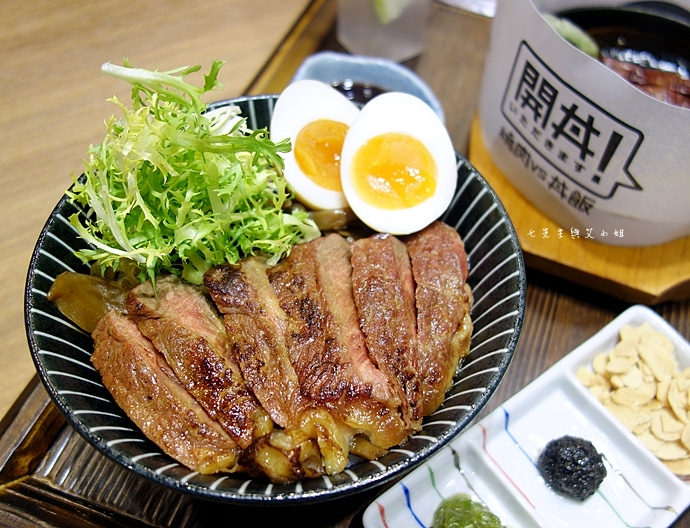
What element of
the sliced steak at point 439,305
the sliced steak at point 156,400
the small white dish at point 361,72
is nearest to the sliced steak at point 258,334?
the sliced steak at point 156,400

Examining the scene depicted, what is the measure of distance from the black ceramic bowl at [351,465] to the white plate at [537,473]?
360 mm

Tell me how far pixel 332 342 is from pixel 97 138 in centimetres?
157

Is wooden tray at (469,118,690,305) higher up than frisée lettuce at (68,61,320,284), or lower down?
lower down

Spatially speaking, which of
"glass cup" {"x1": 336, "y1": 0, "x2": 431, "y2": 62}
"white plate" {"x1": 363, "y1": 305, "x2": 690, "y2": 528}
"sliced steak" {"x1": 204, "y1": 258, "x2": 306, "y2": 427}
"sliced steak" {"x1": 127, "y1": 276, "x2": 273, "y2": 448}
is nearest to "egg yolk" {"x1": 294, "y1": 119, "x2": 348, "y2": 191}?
"sliced steak" {"x1": 204, "y1": 258, "x2": 306, "y2": 427}

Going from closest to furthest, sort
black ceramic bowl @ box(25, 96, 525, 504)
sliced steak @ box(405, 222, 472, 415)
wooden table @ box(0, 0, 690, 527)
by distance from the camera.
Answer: black ceramic bowl @ box(25, 96, 525, 504)
sliced steak @ box(405, 222, 472, 415)
wooden table @ box(0, 0, 690, 527)

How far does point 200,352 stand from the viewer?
1.42m

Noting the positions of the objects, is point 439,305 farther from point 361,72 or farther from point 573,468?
point 361,72

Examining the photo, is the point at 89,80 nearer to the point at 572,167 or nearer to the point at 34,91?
the point at 34,91

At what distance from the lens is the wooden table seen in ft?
5.59

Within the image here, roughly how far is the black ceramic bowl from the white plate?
36 cm

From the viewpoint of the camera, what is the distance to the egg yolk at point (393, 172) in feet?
6.03

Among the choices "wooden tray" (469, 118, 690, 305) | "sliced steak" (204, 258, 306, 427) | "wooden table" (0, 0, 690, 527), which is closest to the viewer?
"sliced steak" (204, 258, 306, 427)

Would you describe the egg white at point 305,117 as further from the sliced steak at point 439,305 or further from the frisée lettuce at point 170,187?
the sliced steak at point 439,305

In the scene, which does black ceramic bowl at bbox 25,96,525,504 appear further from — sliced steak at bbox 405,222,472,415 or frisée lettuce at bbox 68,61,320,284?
frisée lettuce at bbox 68,61,320,284
